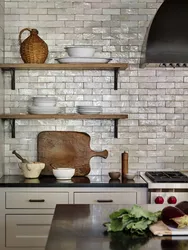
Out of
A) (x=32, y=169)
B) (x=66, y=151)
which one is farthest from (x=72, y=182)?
(x=66, y=151)

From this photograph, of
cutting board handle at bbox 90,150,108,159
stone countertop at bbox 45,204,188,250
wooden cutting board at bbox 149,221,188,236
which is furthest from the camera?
Result: cutting board handle at bbox 90,150,108,159

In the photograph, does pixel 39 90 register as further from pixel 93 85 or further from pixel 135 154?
pixel 135 154

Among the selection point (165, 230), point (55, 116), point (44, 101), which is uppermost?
point (44, 101)

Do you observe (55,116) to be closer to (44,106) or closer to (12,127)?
(44,106)

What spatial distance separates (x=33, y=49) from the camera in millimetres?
4492

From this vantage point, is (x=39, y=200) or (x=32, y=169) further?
(x=32, y=169)

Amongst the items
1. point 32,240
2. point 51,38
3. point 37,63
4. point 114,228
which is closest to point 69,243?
point 114,228

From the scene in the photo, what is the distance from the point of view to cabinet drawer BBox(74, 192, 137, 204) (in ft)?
13.7

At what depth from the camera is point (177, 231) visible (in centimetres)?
231

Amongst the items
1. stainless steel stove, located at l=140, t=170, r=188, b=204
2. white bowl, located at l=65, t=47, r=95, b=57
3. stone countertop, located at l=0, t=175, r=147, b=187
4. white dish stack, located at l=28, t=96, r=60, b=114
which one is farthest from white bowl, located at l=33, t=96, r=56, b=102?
stainless steel stove, located at l=140, t=170, r=188, b=204

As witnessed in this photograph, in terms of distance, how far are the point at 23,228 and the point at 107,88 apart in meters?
1.56

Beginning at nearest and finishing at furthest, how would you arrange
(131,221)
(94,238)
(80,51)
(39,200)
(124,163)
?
(94,238)
(131,221)
(39,200)
(80,51)
(124,163)

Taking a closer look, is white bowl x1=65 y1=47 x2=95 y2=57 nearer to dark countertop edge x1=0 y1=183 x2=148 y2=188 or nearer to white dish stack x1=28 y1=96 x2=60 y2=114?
white dish stack x1=28 y1=96 x2=60 y2=114

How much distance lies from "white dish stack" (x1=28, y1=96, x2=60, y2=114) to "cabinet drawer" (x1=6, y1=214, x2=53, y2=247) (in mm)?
977
